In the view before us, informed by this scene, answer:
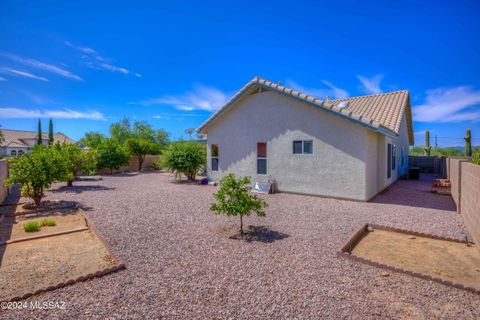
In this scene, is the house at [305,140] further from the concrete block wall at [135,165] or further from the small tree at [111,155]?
the concrete block wall at [135,165]

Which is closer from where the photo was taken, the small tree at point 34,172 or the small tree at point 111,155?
the small tree at point 34,172

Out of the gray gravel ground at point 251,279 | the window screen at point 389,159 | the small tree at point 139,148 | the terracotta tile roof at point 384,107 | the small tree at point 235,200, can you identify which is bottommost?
the gray gravel ground at point 251,279

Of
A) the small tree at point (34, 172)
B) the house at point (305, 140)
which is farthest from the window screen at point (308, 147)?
the small tree at point (34, 172)

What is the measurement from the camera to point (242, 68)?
57.8 feet

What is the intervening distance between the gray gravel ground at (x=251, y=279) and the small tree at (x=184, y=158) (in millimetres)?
8988

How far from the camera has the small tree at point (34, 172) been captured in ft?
29.2

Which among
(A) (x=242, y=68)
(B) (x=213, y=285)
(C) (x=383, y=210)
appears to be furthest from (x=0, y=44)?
(C) (x=383, y=210)

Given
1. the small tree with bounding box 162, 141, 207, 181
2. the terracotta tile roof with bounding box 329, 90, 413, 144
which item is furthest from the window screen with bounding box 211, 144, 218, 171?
the terracotta tile roof with bounding box 329, 90, 413, 144

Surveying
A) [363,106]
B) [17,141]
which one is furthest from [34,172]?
[17,141]

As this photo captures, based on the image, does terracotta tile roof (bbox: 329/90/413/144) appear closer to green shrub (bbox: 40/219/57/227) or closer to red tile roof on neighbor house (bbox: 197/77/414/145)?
red tile roof on neighbor house (bbox: 197/77/414/145)

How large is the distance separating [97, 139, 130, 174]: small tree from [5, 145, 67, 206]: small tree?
13.4 meters

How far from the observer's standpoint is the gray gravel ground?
3.07 m

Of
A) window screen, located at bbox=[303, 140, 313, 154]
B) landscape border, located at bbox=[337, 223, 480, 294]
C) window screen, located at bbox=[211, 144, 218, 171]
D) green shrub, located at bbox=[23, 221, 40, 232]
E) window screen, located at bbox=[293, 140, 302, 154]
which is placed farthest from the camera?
window screen, located at bbox=[211, 144, 218, 171]

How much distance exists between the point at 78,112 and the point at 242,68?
37186 mm
